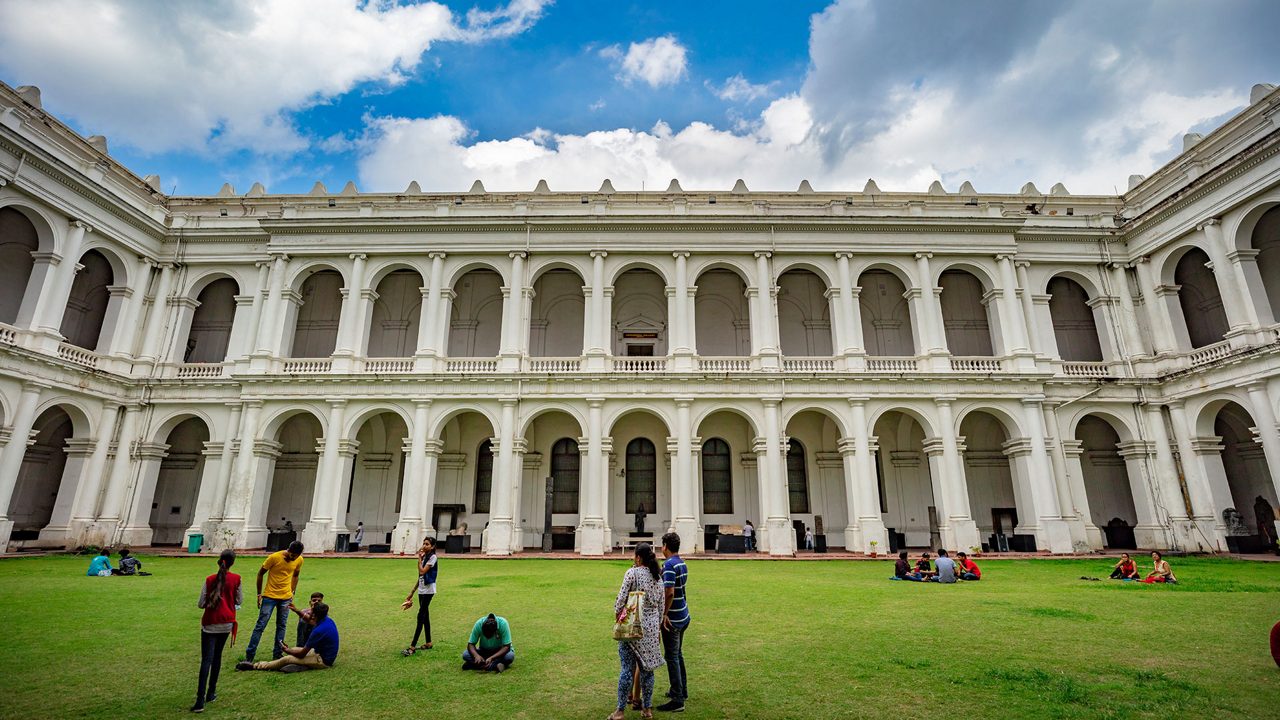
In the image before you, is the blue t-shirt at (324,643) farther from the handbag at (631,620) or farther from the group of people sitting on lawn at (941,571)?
the group of people sitting on lawn at (941,571)

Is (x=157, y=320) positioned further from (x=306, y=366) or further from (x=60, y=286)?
(x=306, y=366)

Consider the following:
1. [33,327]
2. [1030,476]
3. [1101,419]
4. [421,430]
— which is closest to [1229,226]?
[1101,419]

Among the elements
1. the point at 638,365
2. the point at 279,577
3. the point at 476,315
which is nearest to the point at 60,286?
the point at 476,315

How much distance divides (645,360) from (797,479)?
334 inches

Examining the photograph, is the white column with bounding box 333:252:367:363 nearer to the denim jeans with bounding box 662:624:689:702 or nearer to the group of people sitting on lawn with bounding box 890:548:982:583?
the group of people sitting on lawn with bounding box 890:548:982:583

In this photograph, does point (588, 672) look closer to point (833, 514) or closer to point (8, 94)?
point (833, 514)

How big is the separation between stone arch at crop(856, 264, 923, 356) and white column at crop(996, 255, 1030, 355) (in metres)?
3.94

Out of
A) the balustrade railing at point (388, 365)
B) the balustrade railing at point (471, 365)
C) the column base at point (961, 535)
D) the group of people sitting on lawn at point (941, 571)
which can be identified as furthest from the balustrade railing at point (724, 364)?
the balustrade railing at point (388, 365)

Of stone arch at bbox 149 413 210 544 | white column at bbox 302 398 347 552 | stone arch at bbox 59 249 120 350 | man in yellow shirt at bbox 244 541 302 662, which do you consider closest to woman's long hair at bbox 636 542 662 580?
man in yellow shirt at bbox 244 541 302 662

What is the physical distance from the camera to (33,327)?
64.0 ft

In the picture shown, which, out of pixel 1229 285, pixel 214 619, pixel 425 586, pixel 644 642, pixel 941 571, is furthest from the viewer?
pixel 1229 285

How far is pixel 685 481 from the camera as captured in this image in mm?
21250

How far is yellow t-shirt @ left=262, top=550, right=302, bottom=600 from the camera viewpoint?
7.20 m

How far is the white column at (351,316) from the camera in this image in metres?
22.5
